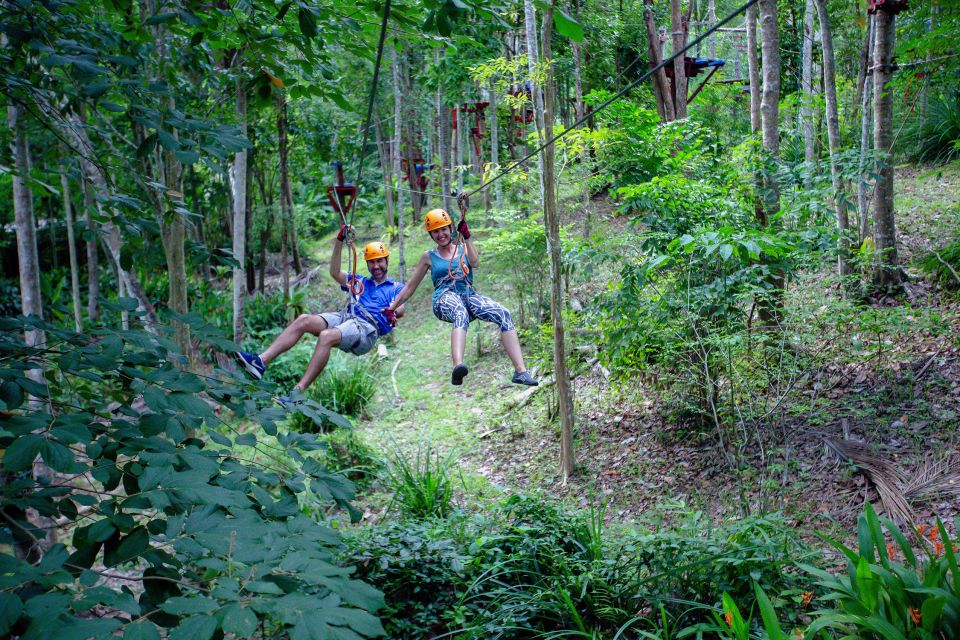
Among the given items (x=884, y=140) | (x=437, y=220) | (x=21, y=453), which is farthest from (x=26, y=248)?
(x=884, y=140)

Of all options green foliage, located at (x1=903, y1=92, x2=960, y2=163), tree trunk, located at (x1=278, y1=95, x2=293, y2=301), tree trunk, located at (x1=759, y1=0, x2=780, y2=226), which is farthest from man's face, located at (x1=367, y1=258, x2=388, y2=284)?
green foliage, located at (x1=903, y1=92, x2=960, y2=163)

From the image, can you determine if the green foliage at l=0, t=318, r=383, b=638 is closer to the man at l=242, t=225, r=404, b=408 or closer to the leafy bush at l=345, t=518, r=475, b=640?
the leafy bush at l=345, t=518, r=475, b=640

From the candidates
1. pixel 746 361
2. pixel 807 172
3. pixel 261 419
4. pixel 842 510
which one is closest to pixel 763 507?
pixel 842 510

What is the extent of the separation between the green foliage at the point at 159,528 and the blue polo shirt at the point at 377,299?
342 centimetres

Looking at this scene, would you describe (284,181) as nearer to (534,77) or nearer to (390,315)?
(390,315)

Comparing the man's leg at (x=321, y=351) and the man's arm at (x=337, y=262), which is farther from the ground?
the man's arm at (x=337, y=262)

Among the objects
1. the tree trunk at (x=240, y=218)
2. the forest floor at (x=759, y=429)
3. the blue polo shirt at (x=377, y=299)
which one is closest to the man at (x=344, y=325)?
the blue polo shirt at (x=377, y=299)

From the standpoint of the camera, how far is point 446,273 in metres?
5.33

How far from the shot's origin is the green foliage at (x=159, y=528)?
1.24m

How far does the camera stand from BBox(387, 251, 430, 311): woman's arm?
520 cm

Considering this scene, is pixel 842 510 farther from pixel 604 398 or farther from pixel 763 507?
pixel 604 398

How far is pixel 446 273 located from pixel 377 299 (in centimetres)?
74

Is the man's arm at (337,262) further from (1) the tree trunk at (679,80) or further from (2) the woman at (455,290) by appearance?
(1) the tree trunk at (679,80)

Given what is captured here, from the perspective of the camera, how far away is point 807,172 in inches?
194
